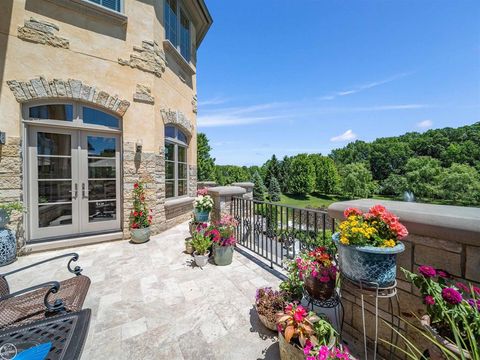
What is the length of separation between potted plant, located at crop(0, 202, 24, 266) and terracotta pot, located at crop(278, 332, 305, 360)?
4.64m

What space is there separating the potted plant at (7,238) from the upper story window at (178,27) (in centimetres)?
536

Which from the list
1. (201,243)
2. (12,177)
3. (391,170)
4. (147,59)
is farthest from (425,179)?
(12,177)

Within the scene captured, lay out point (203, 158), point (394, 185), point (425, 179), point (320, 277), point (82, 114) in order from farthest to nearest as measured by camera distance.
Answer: point (394, 185)
point (425, 179)
point (203, 158)
point (82, 114)
point (320, 277)

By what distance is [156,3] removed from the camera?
16.7 ft

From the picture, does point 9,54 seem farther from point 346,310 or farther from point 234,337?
point 346,310

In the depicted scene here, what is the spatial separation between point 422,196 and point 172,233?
3910cm

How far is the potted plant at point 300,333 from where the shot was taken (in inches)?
59.1

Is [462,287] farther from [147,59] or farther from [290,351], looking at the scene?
[147,59]

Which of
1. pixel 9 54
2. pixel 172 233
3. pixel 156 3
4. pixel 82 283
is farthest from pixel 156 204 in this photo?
pixel 156 3

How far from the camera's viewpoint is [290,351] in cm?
155

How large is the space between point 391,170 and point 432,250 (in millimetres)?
54548

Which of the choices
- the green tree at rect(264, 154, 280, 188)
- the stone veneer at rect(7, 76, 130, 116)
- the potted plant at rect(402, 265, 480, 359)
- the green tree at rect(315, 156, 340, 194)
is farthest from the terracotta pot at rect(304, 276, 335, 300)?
the green tree at rect(315, 156, 340, 194)

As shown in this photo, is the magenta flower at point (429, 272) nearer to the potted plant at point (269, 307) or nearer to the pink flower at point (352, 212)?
the pink flower at point (352, 212)

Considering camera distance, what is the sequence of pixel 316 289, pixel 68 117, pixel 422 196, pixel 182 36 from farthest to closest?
pixel 422 196
pixel 182 36
pixel 68 117
pixel 316 289
